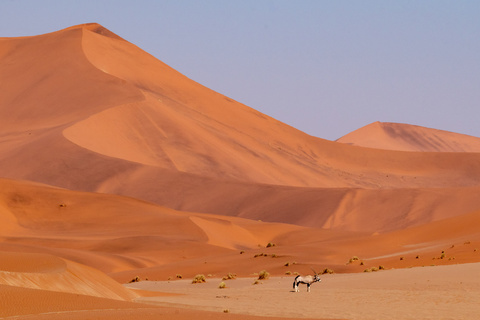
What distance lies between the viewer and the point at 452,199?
66812mm

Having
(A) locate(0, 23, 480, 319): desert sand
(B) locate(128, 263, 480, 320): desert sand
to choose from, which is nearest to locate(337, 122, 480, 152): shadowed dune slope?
(A) locate(0, 23, 480, 319): desert sand

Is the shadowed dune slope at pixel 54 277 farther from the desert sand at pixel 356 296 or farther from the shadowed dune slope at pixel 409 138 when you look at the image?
the shadowed dune slope at pixel 409 138

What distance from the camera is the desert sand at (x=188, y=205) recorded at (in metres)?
17.8

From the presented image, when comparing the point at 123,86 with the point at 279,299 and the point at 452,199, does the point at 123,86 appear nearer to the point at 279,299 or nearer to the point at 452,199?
the point at 452,199

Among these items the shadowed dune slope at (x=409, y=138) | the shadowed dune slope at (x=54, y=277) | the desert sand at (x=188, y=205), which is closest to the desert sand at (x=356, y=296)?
the desert sand at (x=188, y=205)

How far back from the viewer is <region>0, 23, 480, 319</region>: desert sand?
701 inches

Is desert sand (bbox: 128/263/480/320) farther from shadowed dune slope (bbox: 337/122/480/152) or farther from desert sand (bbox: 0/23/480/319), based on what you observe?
shadowed dune slope (bbox: 337/122/480/152)

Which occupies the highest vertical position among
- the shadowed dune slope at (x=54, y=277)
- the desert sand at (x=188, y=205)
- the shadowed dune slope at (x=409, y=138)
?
the shadowed dune slope at (x=409, y=138)

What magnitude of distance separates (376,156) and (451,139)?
77699 mm

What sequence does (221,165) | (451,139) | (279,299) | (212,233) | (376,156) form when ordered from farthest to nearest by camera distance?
(451,139)
(376,156)
(221,165)
(212,233)
(279,299)

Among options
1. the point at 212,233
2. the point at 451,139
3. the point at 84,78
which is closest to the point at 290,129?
the point at 84,78

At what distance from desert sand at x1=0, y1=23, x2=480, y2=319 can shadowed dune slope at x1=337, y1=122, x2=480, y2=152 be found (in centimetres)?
6573

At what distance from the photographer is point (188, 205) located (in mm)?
66250

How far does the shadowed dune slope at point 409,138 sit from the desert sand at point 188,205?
2588 inches
